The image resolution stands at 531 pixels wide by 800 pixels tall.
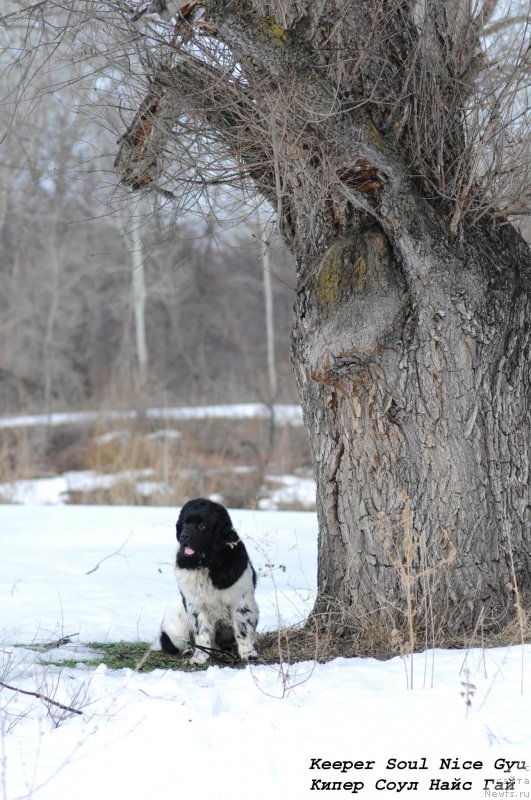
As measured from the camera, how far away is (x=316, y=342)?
179 inches

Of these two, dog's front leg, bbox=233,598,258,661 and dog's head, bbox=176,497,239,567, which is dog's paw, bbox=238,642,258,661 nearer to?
dog's front leg, bbox=233,598,258,661

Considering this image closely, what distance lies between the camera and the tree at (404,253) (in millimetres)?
4406

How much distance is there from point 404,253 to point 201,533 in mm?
1964

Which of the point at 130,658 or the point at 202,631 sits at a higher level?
the point at 202,631

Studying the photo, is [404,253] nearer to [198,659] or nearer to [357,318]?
[357,318]

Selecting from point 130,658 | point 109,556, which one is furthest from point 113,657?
point 109,556

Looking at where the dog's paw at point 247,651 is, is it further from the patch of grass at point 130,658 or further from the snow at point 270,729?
the snow at point 270,729

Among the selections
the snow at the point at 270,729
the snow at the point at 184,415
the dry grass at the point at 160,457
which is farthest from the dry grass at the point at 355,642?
the snow at the point at 184,415

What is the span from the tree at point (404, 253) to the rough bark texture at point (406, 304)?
0.01 m

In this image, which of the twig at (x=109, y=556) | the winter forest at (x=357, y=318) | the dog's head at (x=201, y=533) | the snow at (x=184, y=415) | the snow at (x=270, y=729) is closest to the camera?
the snow at (x=270, y=729)

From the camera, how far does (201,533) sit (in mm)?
4711

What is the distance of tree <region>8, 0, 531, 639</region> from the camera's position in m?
4.41

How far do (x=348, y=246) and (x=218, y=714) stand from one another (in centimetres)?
261

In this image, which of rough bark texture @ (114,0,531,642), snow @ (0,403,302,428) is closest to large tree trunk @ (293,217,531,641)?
rough bark texture @ (114,0,531,642)
